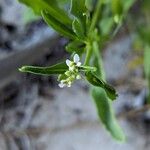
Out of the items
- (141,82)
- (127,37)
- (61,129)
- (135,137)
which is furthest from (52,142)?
(127,37)

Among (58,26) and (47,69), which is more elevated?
(58,26)

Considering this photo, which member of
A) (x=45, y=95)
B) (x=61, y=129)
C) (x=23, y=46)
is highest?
(x=23, y=46)

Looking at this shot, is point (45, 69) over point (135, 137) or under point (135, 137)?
under

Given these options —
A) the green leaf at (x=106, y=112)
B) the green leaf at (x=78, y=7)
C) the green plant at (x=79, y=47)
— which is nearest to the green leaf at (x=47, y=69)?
the green plant at (x=79, y=47)

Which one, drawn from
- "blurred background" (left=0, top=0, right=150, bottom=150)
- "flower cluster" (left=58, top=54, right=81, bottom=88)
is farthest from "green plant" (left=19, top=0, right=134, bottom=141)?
"blurred background" (left=0, top=0, right=150, bottom=150)

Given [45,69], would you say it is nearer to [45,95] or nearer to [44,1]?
[44,1]

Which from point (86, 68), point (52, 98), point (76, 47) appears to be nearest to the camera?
point (86, 68)

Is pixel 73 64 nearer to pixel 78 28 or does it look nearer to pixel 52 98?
pixel 78 28

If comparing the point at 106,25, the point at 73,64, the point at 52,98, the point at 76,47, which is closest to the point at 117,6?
the point at 106,25
